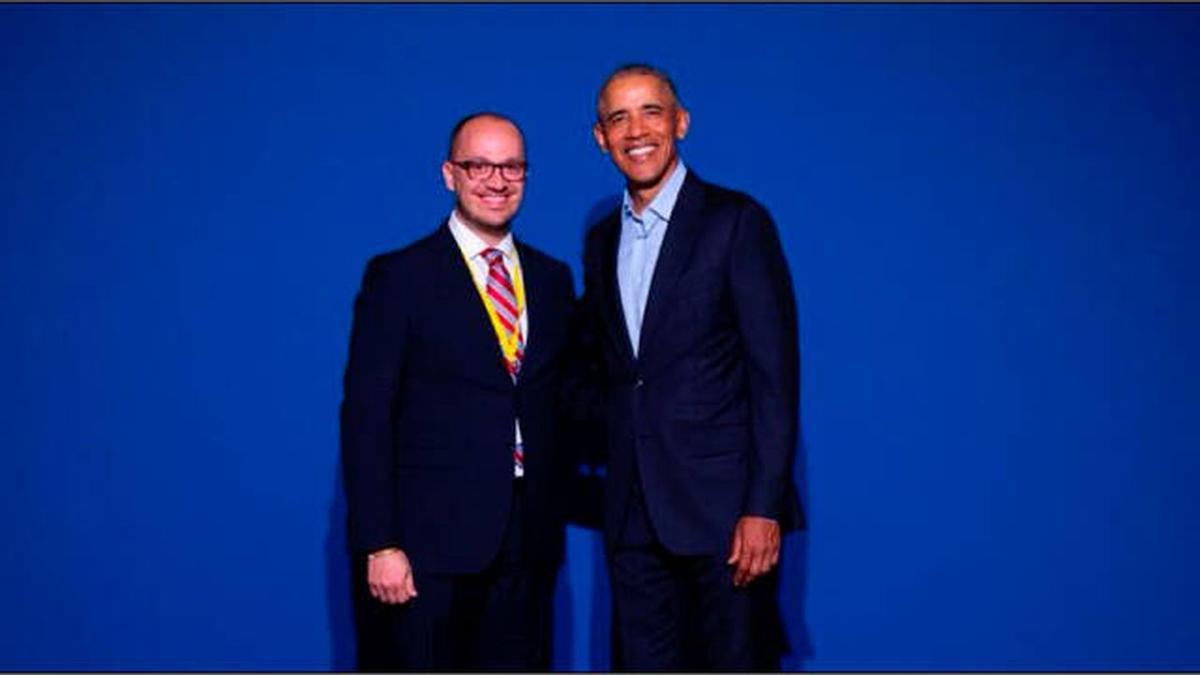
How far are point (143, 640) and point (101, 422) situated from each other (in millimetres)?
557

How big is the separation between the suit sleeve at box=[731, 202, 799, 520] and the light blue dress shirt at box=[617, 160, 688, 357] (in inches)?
5.9

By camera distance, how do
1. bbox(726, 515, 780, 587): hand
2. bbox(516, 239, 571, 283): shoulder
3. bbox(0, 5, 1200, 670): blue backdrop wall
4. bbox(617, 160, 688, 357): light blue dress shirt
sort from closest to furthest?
bbox(726, 515, 780, 587): hand
bbox(617, 160, 688, 357): light blue dress shirt
bbox(516, 239, 571, 283): shoulder
bbox(0, 5, 1200, 670): blue backdrop wall

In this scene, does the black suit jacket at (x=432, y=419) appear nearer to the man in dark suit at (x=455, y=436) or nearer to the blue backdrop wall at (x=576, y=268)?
the man in dark suit at (x=455, y=436)

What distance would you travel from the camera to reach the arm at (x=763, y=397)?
6.94 feet

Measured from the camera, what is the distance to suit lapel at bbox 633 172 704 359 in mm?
2164

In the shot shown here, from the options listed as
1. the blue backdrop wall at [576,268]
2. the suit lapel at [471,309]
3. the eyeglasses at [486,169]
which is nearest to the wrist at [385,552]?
the suit lapel at [471,309]

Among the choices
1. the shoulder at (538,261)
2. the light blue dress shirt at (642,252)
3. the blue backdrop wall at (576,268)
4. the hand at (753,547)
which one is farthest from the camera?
the blue backdrop wall at (576,268)

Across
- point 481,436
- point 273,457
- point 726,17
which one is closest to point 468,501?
point 481,436

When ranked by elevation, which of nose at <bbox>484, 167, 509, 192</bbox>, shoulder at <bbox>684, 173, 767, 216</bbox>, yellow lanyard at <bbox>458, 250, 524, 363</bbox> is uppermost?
nose at <bbox>484, 167, 509, 192</bbox>

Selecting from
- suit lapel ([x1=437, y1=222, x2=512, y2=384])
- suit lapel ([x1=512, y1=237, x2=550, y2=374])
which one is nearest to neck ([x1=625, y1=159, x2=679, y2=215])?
suit lapel ([x1=512, y1=237, x2=550, y2=374])

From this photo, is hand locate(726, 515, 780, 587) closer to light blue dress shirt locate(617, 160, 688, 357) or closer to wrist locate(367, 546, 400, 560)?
light blue dress shirt locate(617, 160, 688, 357)

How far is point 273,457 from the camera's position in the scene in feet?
9.86

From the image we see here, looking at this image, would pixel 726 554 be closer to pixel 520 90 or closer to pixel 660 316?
pixel 660 316

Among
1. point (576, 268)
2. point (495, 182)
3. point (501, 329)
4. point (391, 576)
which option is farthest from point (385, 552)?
point (576, 268)
